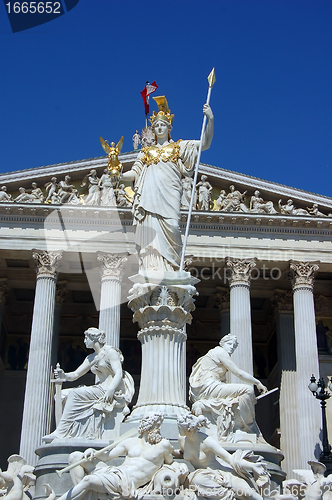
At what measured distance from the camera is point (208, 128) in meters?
11.3

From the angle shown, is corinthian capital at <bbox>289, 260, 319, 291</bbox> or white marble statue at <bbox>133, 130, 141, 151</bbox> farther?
white marble statue at <bbox>133, 130, 141, 151</bbox>

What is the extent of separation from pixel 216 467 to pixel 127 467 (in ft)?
3.74

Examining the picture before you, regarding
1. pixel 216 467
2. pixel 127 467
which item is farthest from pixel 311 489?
pixel 127 467

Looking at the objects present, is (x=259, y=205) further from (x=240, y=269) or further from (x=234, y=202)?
(x=240, y=269)

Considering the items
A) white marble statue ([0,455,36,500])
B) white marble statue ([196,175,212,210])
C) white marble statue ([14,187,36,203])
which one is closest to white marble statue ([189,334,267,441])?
white marble statue ([0,455,36,500])

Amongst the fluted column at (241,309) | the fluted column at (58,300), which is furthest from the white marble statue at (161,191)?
the fluted column at (58,300)

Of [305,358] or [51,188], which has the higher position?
[51,188]

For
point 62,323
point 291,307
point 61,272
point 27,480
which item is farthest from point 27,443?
point 27,480

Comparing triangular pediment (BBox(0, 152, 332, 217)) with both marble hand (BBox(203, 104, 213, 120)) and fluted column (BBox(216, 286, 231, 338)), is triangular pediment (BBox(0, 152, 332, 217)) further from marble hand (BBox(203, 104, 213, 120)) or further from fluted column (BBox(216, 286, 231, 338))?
marble hand (BBox(203, 104, 213, 120))

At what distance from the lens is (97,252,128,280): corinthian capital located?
32.7 metres

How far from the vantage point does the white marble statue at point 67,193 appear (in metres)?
34.2

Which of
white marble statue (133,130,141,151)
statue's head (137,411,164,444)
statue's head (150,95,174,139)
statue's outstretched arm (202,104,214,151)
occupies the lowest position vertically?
statue's head (137,411,164,444)

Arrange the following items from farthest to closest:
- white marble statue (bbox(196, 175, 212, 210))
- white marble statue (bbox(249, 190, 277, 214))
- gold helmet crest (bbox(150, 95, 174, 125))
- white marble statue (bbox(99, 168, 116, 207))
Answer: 1. white marble statue (bbox(249, 190, 277, 214))
2. white marble statue (bbox(196, 175, 212, 210))
3. white marble statue (bbox(99, 168, 116, 207))
4. gold helmet crest (bbox(150, 95, 174, 125))

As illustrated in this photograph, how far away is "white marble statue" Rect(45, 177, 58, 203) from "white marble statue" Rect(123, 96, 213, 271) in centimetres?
2299
